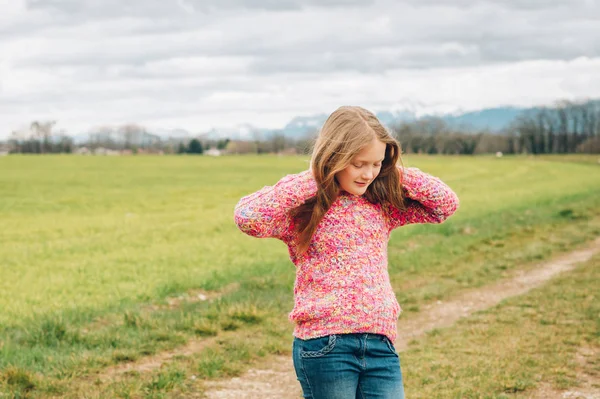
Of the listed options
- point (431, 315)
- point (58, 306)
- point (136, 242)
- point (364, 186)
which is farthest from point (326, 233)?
point (136, 242)

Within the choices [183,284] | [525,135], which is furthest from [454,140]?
[183,284]

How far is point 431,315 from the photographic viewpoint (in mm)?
9055

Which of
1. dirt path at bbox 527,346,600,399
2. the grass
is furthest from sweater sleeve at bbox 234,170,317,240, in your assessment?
dirt path at bbox 527,346,600,399

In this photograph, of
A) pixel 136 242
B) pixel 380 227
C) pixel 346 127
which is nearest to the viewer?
pixel 346 127

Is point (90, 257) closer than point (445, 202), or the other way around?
point (445, 202)

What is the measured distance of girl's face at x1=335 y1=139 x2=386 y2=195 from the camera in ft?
10.6

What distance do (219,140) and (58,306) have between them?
446 ft

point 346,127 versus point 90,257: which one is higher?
point 346,127

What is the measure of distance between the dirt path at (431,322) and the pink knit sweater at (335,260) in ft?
9.42

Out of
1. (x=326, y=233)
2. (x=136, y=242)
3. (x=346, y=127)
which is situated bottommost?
(x=136, y=242)

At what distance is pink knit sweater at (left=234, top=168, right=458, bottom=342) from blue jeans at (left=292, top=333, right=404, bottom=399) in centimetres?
4

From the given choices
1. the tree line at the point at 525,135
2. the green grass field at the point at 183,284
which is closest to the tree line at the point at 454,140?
the tree line at the point at 525,135

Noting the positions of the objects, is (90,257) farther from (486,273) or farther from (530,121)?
(530,121)

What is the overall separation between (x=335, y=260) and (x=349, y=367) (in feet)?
1.54
